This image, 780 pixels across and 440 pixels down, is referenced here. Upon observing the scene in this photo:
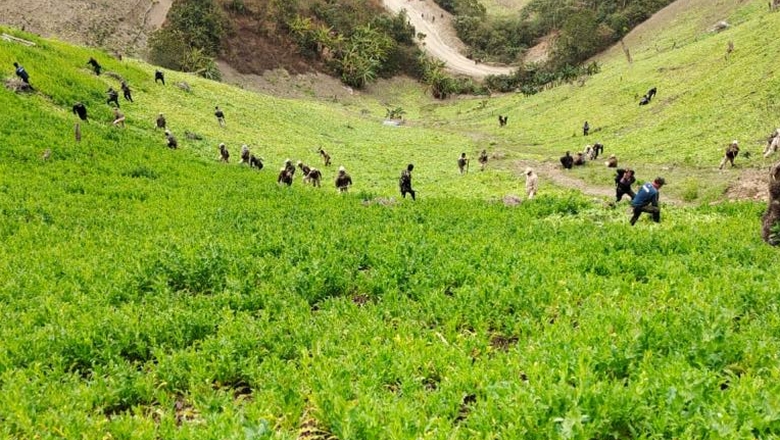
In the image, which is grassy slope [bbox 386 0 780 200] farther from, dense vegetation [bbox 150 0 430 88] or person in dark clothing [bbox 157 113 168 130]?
dense vegetation [bbox 150 0 430 88]

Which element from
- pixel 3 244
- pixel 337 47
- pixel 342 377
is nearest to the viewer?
pixel 342 377

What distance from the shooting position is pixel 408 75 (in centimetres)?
10681

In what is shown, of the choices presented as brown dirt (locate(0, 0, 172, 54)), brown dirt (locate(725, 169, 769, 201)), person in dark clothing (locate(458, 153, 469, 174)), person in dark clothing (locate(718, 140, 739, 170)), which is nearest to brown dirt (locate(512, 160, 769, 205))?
brown dirt (locate(725, 169, 769, 201))

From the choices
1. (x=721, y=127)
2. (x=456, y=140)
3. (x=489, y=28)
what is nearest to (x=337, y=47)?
(x=489, y=28)

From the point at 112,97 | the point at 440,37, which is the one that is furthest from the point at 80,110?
the point at 440,37

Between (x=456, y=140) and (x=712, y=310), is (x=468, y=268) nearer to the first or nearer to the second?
(x=712, y=310)

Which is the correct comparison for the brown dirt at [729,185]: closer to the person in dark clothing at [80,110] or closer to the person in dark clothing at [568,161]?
the person in dark clothing at [568,161]

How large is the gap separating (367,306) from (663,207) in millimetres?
16117

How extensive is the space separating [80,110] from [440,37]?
109848 mm

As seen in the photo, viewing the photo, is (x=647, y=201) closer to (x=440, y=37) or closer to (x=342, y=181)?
(x=342, y=181)

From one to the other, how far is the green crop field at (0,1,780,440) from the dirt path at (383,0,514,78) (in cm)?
8855

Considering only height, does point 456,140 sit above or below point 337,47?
below

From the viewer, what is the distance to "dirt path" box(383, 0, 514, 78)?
108 metres

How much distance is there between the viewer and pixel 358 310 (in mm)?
8742
